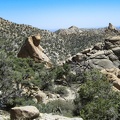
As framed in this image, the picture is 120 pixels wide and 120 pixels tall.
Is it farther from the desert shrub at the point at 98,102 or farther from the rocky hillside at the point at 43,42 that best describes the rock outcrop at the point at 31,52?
the desert shrub at the point at 98,102

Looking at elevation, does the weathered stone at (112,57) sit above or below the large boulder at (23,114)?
below

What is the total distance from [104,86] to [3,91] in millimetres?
10148

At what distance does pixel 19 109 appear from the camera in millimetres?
17328

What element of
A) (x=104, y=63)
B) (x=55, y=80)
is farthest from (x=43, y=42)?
(x=55, y=80)

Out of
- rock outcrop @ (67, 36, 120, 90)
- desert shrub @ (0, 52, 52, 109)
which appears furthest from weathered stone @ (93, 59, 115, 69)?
desert shrub @ (0, 52, 52, 109)

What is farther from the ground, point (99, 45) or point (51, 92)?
point (99, 45)

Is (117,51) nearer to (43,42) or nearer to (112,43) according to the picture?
(112,43)

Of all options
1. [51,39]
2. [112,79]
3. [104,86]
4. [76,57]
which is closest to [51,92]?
[112,79]

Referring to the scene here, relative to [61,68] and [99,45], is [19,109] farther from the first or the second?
[99,45]

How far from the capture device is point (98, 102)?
73.3ft

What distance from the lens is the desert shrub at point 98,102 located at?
70.8 ft

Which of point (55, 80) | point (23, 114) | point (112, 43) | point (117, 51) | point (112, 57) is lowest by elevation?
point (55, 80)

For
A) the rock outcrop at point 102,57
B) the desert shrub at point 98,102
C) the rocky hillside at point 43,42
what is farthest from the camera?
the rocky hillside at point 43,42

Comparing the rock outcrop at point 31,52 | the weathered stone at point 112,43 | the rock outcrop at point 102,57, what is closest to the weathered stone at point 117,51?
the rock outcrop at point 102,57
